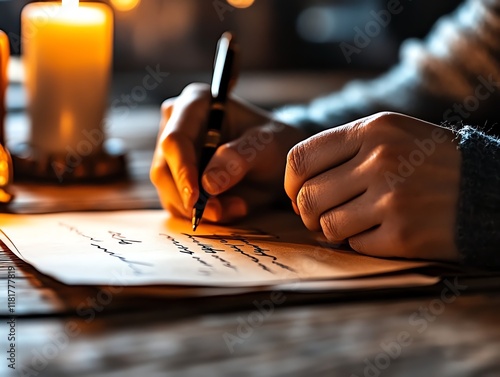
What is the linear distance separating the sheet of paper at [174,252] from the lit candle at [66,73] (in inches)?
8.2

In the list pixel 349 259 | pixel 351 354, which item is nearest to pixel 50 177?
pixel 349 259

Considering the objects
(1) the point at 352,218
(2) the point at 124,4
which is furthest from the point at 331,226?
(2) the point at 124,4

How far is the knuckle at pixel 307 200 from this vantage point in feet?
2.26

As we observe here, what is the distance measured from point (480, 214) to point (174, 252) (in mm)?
250

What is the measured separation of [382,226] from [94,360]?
0.29m

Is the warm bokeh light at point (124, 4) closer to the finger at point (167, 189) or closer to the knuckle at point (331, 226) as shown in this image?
the finger at point (167, 189)

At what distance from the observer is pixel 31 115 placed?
97 centimetres

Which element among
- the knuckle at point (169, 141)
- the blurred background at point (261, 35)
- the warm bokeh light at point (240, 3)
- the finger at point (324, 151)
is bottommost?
the blurred background at point (261, 35)

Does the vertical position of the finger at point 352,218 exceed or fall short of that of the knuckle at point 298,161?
it falls short

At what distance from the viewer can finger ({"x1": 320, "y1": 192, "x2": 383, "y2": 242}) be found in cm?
66

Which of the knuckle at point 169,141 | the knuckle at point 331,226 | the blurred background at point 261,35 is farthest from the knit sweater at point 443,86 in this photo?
the blurred background at point 261,35

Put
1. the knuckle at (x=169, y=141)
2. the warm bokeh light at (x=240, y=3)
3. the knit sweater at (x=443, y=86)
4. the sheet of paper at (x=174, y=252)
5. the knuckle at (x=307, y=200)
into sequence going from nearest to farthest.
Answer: the sheet of paper at (x=174, y=252) → the knuckle at (x=307, y=200) → the knuckle at (x=169, y=141) → the knit sweater at (x=443, y=86) → the warm bokeh light at (x=240, y=3)

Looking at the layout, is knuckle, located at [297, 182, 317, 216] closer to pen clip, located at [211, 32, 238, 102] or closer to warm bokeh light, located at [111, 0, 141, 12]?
pen clip, located at [211, 32, 238, 102]

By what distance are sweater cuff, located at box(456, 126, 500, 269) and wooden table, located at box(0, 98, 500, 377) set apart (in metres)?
0.03
